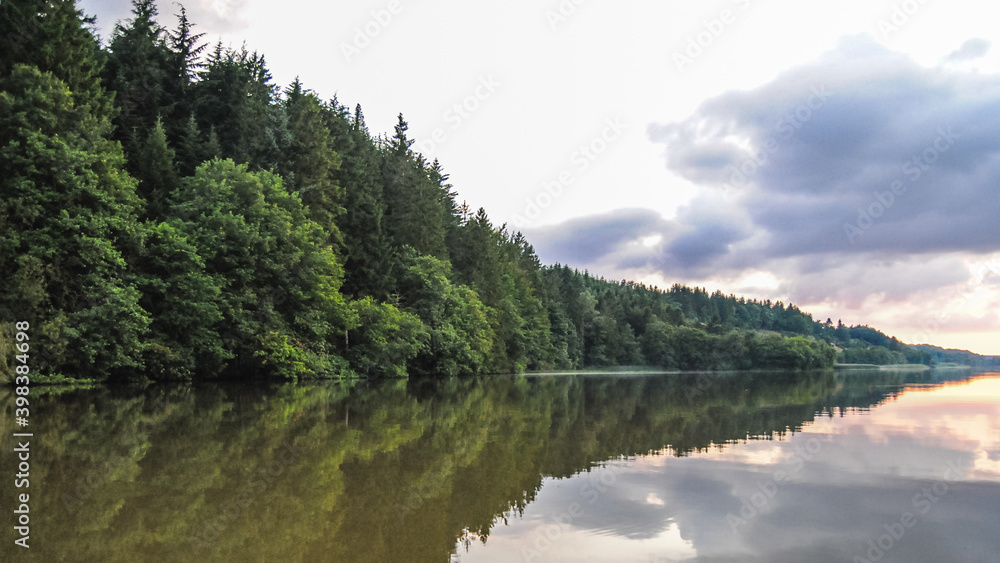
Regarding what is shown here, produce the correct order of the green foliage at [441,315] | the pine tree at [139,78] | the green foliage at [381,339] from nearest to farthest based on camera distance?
the pine tree at [139,78]
the green foliage at [381,339]
the green foliage at [441,315]

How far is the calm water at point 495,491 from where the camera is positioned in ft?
21.4

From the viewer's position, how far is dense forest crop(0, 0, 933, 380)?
28.1 m

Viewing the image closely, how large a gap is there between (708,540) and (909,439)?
429 inches

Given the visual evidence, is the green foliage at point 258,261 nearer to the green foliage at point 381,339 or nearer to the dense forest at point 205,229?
the dense forest at point 205,229

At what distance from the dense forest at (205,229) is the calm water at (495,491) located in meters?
13.4

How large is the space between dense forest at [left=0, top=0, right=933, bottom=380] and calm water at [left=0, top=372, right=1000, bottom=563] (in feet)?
43.9

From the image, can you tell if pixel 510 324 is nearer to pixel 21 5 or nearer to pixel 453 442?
pixel 21 5

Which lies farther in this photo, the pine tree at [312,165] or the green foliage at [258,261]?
the pine tree at [312,165]

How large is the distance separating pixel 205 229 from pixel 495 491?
30963 mm

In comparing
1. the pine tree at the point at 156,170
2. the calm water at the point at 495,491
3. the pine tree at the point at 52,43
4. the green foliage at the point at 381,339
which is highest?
the pine tree at the point at 52,43

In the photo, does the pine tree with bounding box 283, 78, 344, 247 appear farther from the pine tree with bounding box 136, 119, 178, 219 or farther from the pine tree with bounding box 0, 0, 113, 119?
the pine tree with bounding box 0, 0, 113, 119

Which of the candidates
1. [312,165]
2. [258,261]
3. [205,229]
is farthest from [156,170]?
[312,165]

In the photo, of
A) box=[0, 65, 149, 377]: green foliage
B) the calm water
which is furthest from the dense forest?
the calm water

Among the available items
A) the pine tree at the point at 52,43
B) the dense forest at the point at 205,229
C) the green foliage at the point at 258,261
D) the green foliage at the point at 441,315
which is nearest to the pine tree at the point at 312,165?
the dense forest at the point at 205,229
